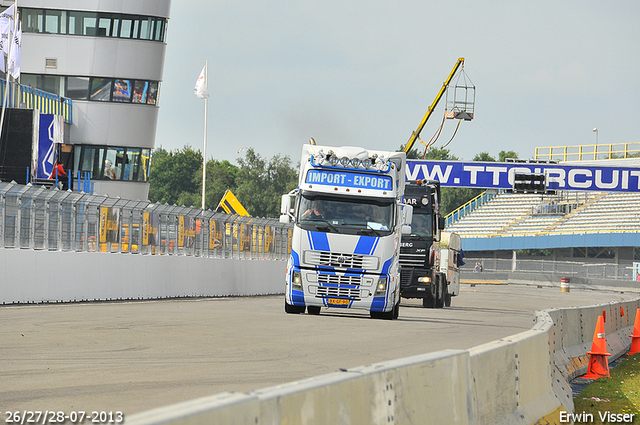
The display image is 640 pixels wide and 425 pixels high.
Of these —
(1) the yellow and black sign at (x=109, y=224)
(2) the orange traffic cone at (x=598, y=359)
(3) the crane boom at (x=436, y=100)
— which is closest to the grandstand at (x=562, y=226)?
(3) the crane boom at (x=436, y=100)

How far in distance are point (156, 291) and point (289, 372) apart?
17.4 metres

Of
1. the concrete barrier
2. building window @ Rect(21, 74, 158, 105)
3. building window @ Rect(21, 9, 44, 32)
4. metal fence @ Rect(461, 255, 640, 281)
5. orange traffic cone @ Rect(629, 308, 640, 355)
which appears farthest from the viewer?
metal fence @ Rect(461, 255, 640, 281)

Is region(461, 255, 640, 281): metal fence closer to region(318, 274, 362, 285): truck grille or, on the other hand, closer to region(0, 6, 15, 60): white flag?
region(0, 6, 15, 60): white flag

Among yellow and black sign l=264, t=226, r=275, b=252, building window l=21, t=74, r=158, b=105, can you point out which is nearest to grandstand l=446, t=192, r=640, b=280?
building window l=21, t=74, r=158, b=105

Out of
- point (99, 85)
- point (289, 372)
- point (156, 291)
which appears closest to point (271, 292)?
point (156, 291)

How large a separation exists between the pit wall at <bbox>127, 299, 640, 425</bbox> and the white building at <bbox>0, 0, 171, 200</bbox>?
4274 cm

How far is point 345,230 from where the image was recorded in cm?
1997

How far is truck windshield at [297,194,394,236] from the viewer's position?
20.0m

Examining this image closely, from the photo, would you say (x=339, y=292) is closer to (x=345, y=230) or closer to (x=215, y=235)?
(x=345, y=230)

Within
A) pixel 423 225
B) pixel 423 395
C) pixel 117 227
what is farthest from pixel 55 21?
pixel 423 395

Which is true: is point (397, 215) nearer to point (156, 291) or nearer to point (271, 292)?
point (156, 291)

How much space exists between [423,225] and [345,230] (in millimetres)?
9291

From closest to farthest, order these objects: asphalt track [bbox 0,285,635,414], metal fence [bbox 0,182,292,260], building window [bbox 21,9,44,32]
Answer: asphalt track [bbox 0,285,635,414], metal fence [bbox 0,182,292,260], building window [bbox 21,9,44,32]

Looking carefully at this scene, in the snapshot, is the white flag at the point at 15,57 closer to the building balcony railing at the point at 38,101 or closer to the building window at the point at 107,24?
the building balcony railing at the point at 38,101
